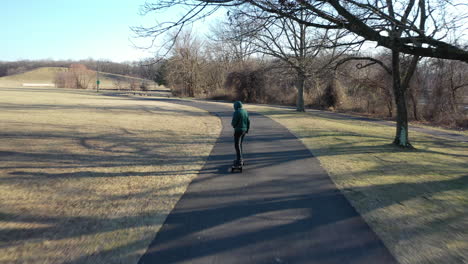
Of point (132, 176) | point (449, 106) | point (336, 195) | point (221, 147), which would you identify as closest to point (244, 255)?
point (336, 195)

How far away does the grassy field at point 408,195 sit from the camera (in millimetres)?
3826

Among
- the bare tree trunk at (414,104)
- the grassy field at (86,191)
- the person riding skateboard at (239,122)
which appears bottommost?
the grassy field at (86,191)

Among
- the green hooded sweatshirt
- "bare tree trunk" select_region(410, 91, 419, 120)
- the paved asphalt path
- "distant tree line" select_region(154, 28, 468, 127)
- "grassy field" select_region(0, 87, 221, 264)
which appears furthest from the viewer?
"bare tree trunk" select_region(410, 91, 419, 120)

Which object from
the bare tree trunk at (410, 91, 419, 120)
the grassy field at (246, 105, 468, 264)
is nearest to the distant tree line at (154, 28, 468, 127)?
the bare tree trunk at (410, 91, 419, 120)

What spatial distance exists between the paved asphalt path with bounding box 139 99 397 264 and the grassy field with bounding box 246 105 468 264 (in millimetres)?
326

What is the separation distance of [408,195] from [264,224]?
3397 millimetres

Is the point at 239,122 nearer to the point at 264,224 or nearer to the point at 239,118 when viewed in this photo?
the point at 239,118

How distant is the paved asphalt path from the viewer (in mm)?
3508

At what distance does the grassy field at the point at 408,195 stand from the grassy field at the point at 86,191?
342 centimetres

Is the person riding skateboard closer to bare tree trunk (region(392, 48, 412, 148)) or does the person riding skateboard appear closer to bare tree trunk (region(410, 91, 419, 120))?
bare tree trunk (region(392, 48, 412, 148))

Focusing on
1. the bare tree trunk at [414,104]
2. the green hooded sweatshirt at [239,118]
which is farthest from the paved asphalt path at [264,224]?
the bare tree trunk at [414,104]

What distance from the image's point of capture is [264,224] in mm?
4312

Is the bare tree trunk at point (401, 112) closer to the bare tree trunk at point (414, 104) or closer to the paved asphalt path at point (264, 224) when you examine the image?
the paved asphalt path at point (264, 224)

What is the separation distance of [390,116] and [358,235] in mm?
29173
